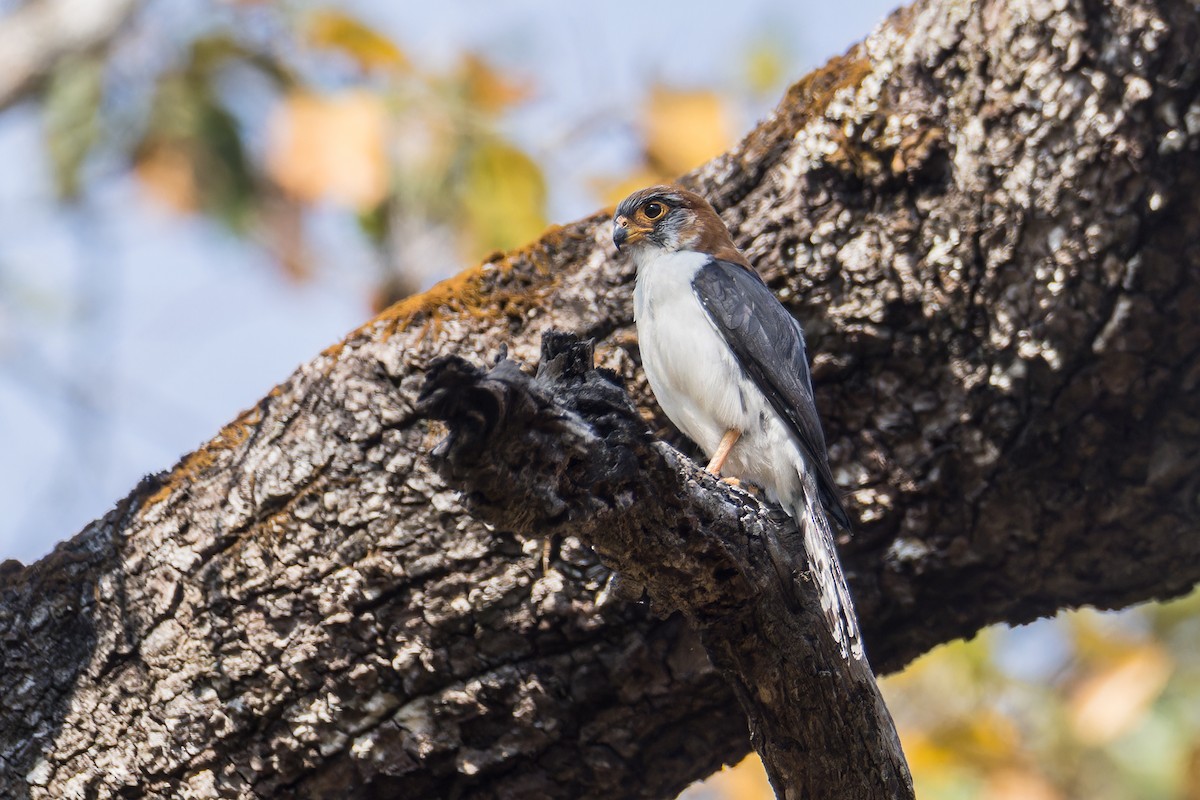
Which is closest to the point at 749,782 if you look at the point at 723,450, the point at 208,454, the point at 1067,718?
the point at 1067,718

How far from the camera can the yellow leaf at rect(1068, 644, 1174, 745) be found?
19.9 ft

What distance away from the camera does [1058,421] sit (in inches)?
158

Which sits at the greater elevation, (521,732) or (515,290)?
(515,290)

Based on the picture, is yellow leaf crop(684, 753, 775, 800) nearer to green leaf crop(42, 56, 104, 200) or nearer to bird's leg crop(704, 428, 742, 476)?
bird's leg crop(704, 428, 742, 476)

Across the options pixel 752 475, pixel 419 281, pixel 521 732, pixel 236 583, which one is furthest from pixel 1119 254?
pixel 419 281

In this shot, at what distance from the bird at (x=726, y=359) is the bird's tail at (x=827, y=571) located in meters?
0.01

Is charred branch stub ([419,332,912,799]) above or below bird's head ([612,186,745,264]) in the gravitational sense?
below

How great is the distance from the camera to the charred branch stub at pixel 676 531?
2295 millimetres

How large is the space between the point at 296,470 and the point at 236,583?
41cm

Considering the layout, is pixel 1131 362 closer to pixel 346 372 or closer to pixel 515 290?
pixel 515 290

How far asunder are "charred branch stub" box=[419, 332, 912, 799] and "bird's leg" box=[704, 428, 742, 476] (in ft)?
2.15

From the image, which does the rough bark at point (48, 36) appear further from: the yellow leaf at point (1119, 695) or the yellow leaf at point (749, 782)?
the yellow leaf at point (1119, 695)

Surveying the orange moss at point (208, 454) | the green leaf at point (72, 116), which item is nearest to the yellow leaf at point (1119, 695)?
Answer: the orange moss at point (208, 454)

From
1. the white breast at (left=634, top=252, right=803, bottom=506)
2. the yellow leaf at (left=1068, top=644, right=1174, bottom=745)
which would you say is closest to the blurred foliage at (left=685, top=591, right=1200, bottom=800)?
the yellow leaf at (left=1068, top=644, right=1174, bottom=745)
